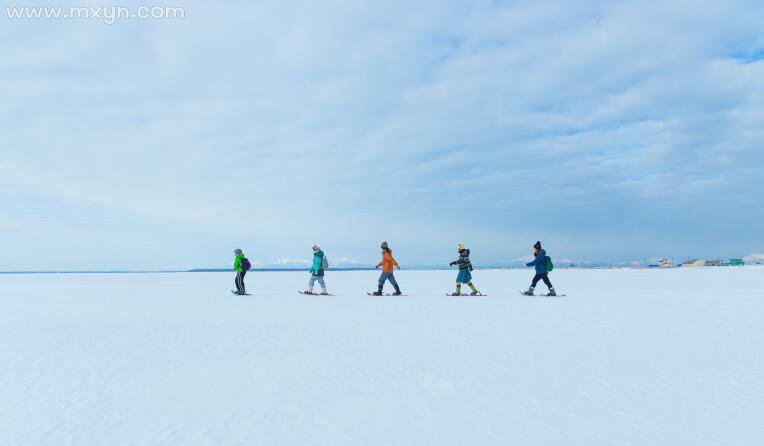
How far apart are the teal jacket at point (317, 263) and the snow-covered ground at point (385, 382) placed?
8.11 meters

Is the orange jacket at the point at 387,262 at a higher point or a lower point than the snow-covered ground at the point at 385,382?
higher

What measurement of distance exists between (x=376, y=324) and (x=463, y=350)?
3.15m

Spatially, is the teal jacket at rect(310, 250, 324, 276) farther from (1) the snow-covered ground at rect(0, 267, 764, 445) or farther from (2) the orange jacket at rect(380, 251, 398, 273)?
(1) the snow-covered ground at rect(0, 267, 764, 445)

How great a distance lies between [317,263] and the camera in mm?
18797

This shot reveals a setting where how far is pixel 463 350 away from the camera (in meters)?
7.40

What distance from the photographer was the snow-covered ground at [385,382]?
411 cm

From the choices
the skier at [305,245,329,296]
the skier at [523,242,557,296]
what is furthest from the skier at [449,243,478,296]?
the skier at [305,245,329,296]

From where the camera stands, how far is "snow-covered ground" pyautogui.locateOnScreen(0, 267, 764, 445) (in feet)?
13.5

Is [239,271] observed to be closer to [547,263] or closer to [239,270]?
[239,270]

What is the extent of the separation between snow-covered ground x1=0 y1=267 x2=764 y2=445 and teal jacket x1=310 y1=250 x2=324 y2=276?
811 centimetres

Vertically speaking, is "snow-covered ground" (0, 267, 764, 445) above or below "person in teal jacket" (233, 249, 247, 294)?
below

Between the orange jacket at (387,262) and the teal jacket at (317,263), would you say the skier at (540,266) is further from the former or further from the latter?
the teal jacket at (317,263)

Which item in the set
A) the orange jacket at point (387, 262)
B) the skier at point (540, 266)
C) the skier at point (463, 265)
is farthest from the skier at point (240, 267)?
the skier at point (540, 266)

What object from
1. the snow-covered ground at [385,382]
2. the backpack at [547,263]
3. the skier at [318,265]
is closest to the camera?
the snow-covered ground at [385,382]
